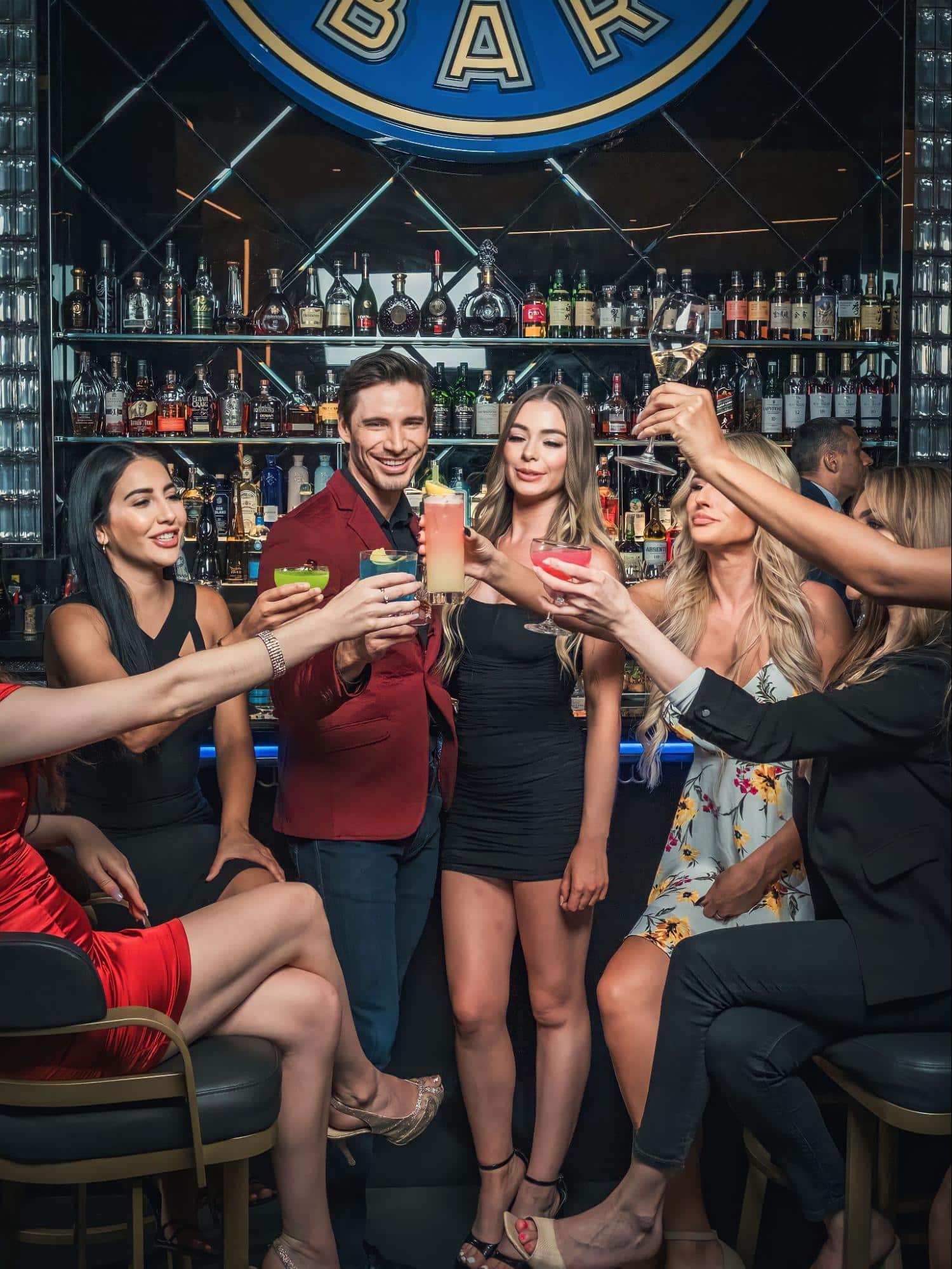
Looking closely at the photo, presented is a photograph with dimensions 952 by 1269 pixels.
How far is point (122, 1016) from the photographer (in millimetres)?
1573

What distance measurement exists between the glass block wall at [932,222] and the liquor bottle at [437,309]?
1811 millimetres

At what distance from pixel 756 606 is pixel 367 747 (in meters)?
0.85

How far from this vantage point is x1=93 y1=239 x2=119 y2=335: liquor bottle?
4633mm

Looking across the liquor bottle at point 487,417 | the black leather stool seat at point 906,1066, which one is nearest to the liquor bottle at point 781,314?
the liquor bottle at point 487,417

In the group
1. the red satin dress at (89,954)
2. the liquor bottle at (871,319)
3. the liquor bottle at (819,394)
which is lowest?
the red satin dress at (89,954)

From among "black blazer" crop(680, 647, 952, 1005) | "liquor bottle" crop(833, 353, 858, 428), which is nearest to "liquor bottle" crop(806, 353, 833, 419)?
"liquor bottle" crop(833, 353, 858, 428)

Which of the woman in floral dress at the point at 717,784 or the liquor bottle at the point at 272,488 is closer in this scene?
the woman in floral dress at the point at 717,784

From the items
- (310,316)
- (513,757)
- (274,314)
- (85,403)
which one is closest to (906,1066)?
(513,757)

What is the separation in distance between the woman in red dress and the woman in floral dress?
21.0 inches

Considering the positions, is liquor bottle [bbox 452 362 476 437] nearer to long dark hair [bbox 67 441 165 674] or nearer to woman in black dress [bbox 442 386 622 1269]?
long dark hair [bbox 67 441 165 674]

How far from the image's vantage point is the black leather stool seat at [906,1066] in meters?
1.66

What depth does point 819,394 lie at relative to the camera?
15.6 feet

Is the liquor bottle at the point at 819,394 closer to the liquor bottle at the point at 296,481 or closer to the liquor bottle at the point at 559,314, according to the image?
the liquor bottle at the point at 559,314

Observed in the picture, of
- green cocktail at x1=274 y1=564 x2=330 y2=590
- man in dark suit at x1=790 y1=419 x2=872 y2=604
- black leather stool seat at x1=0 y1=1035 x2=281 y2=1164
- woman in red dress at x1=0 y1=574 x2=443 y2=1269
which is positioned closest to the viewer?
black leather stool seat at x1=0 y1=1035 x2=281 y2=1164
